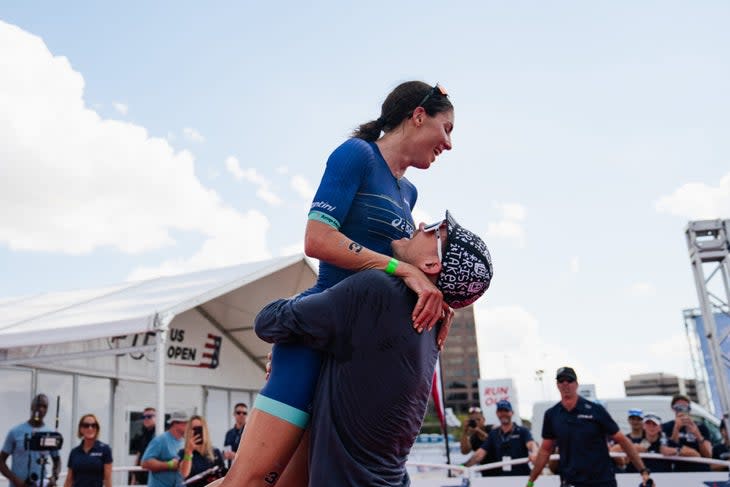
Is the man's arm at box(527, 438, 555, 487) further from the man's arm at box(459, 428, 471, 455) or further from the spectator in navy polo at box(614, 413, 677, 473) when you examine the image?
the man's arm at box(459, 428, 471, 455)

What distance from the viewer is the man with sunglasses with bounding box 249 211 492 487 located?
176cm

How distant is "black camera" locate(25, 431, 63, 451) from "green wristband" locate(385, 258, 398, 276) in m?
7.62

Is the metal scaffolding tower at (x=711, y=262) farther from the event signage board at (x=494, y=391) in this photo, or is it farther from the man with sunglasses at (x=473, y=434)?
the event signage board at (x=494, y=391)

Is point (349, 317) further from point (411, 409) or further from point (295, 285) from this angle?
point (295, 285)

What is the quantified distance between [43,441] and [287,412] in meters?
7.42

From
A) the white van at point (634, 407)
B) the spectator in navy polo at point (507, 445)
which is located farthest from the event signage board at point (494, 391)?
the spectator in navy polo at point (507, 445)

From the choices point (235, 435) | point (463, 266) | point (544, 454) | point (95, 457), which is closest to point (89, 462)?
point (95, 457)

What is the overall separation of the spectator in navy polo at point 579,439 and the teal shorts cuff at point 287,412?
5.45m

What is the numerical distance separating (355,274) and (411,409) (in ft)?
1.33

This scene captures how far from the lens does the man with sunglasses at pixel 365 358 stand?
1758mm

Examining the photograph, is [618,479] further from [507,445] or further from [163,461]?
[163,461]

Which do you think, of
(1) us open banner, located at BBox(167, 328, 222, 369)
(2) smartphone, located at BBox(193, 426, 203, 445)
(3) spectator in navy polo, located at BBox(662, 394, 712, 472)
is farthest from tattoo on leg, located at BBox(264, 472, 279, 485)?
(1) us open banner, located at BBox(167, 328, 222, 369)

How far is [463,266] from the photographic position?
5.98 ft

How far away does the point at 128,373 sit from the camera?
13.3 metres
